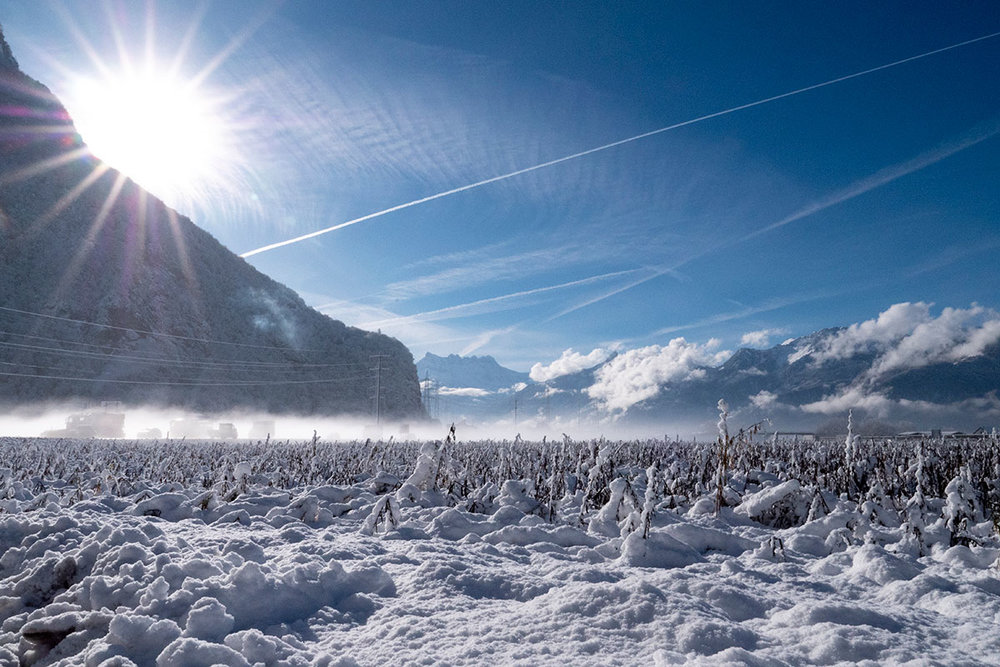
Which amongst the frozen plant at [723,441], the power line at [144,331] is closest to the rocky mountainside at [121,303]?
the power line at [144,331]

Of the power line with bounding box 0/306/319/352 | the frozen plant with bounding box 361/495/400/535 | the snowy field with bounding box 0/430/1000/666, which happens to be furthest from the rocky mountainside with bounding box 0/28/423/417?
the frozen plant with bounding box 361/495/400/535

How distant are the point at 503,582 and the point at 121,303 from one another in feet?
260

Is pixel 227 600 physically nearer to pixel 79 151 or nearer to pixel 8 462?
pixel 8 462

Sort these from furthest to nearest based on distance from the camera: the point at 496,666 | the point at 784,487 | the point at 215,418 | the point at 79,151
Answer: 1. the point at 79,151
2. the point at 215,418
3. the point at 784,487
4. the point at 496,666

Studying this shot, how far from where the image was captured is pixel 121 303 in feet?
226

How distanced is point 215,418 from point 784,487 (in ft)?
256

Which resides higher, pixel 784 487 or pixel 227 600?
pixel 784 487

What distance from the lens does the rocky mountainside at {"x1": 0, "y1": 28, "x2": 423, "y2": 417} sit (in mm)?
63000

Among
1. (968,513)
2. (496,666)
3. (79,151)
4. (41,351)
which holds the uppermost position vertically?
(79,151)

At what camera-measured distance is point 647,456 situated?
452 inches

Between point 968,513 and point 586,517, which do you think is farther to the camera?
point 586,517

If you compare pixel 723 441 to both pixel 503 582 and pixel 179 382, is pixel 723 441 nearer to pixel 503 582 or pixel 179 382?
pixel 503 582

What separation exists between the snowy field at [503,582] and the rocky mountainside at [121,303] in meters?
70.5

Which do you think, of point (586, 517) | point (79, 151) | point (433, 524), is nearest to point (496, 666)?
point (433, 524)
